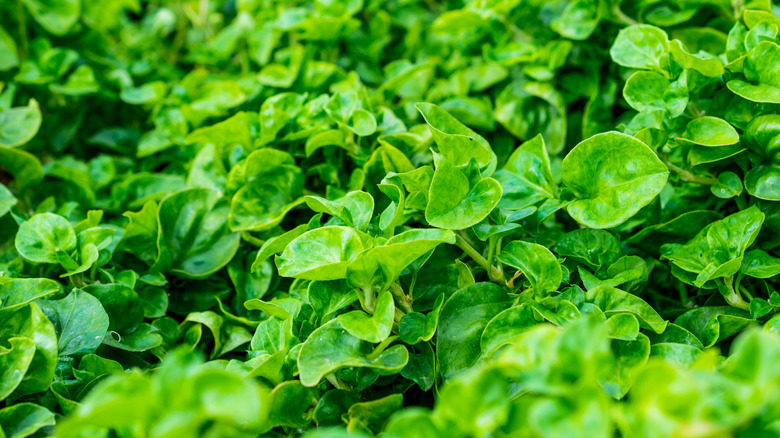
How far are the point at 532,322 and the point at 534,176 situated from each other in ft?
1.02

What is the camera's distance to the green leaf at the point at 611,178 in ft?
3.37

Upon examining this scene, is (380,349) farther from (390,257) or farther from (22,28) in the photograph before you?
(22,28)

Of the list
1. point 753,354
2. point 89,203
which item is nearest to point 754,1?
point 753,354

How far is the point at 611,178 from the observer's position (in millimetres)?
1073

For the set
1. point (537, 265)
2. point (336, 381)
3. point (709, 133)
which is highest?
point (709, 133)

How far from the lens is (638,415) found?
64 centimetres

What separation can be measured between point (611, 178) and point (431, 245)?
0.34m

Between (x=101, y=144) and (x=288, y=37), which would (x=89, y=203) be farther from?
(x=288, y=37)

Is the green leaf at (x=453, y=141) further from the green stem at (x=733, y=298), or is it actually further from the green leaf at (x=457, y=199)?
the green stem at (x=733, y=298)

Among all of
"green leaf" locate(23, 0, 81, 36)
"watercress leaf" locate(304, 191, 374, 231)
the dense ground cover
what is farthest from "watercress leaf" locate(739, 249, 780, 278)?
"green leaf" locate(23, 0, 81, 36)

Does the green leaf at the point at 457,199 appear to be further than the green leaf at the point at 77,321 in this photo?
No

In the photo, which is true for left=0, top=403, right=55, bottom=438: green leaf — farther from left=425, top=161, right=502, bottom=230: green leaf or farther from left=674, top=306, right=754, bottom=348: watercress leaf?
left=674, top=306, right=754, bottom=348: watercress leaf

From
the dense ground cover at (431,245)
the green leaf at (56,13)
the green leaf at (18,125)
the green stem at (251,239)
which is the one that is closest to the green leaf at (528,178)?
the dense ground cover at (431,245)

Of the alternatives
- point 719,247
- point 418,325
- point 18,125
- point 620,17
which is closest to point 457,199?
point 418,325
